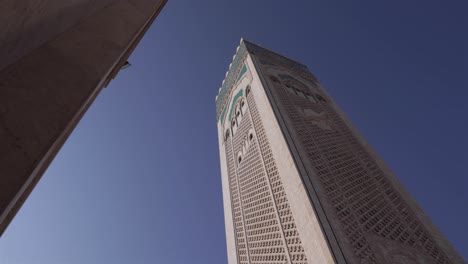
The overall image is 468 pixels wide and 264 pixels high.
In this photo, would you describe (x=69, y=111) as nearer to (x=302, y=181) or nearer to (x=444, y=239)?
(x=302, y=181)

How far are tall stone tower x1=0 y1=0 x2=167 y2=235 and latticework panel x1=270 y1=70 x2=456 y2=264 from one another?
414 cm

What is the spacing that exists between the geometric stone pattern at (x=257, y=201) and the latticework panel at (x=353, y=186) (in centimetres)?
88

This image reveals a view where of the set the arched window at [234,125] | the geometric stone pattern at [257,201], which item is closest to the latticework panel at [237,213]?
the geometric stone pattern at [257,201]

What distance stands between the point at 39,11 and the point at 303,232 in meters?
4.40

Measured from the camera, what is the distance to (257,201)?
6.42 meters

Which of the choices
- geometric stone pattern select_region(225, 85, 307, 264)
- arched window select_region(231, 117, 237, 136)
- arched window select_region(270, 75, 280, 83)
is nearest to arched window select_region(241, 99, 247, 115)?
geometric stone pattern select_region(225, 85, 307, 264)

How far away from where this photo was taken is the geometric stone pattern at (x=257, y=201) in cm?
492

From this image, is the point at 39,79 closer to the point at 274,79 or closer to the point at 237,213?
the point at 237,213

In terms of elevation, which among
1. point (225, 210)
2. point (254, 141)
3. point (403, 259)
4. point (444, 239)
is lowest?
point (403, 259)

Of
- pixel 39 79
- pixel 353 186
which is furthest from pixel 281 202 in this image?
pixel 39 79

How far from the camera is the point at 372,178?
629cm

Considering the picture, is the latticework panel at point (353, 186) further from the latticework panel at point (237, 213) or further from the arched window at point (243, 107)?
the latticework panel at point (237, 213)

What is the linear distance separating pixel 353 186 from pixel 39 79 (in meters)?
5.78

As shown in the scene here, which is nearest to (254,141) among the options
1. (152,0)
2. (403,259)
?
(403,259)
